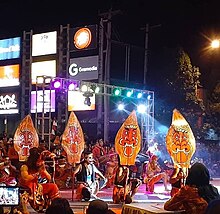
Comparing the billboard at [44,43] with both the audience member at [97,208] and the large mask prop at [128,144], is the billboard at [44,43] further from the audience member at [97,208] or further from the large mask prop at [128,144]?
the audience member at [97,208]

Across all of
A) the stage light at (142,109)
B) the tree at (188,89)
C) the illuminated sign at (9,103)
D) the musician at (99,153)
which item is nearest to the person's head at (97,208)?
the musician at (99,153)

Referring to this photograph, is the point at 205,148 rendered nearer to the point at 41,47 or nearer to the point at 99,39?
the point at 99,39

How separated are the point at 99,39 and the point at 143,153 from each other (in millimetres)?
6754

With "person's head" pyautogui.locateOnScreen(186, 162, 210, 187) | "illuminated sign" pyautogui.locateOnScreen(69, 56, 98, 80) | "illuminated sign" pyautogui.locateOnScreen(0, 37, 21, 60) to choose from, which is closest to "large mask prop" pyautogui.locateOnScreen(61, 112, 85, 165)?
"person's head" pyautogui.locateOnScreen(186, 162, 210, 187)

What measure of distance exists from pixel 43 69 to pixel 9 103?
288cm

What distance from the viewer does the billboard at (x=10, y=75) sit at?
26422mm

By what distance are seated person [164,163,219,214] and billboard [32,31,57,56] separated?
20.2 m

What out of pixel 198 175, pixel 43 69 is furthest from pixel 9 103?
pixel 198 175

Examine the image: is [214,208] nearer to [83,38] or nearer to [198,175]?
[198,175]

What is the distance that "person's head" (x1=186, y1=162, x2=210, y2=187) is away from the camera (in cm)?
476

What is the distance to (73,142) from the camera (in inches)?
478

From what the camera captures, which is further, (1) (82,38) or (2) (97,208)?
(1) (82,38)

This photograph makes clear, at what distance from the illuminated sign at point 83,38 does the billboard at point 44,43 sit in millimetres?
1293

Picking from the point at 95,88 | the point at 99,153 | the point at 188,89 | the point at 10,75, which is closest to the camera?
the point at 95,88
